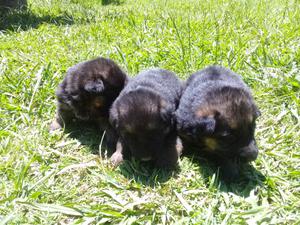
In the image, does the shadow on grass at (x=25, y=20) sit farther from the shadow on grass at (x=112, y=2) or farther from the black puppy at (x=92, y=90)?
the shadow on grass at (x=112, y=2)

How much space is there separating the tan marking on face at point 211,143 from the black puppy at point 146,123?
1.26 feet

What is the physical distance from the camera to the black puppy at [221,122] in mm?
3311

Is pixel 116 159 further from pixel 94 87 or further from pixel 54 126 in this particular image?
pixel 54 126

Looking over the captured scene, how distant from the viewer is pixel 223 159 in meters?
3.55

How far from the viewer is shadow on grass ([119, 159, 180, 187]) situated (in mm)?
3553

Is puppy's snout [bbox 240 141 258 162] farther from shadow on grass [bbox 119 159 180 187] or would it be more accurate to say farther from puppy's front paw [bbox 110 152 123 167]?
puppy's front paw [bbox 110 152 123 167]

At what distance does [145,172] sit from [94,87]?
3.71 feet

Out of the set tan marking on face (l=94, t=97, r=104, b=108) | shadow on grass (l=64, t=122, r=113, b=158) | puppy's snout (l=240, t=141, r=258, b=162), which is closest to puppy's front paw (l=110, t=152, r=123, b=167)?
shadow on grass (l=64, t=122, r=113, b=158)

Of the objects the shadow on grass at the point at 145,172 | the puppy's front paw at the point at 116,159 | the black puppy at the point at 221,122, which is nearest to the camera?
the black puppy at the point at 221,122

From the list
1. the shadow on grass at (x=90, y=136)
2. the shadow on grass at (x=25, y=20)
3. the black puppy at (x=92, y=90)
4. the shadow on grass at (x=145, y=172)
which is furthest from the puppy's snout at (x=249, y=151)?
the shadow on grass at (x=25, y=20)

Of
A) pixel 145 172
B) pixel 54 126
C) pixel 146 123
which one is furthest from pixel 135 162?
pixel 54 126

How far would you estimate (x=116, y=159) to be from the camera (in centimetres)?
385

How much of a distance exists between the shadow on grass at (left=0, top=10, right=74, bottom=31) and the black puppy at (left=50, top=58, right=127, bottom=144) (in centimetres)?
425

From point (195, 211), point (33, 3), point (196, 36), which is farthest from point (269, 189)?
point (33, 3)
